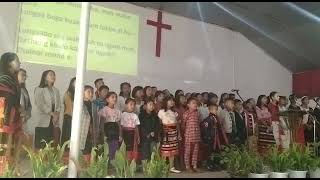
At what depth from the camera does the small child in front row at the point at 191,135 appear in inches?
186

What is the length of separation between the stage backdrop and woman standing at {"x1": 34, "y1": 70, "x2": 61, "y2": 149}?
374 mm

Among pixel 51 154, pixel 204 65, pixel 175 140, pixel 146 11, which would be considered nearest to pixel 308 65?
pixel 204 65

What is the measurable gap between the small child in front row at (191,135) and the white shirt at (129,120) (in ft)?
1.99

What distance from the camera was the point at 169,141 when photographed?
4.55 metres

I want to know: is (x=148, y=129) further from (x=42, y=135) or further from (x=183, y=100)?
(x=42, y=135)

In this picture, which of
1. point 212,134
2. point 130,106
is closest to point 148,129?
point 130,106

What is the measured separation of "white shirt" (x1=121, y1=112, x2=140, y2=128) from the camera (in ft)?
14.6

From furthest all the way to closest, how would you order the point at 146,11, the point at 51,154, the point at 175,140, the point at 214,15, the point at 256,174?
the point at 214,15
the point at 146,11
the point at 175,140
the point at 256,174
the point at 51,154

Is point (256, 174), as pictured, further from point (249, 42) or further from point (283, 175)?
point (249, 42)

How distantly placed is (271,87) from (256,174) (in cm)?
360

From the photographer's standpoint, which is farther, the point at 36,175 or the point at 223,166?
the point at 223,166

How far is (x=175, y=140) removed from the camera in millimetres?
4594

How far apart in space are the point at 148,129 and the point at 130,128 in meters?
0.20

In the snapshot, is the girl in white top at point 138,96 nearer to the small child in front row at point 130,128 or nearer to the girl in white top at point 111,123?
the small child in front row at point 130,128
